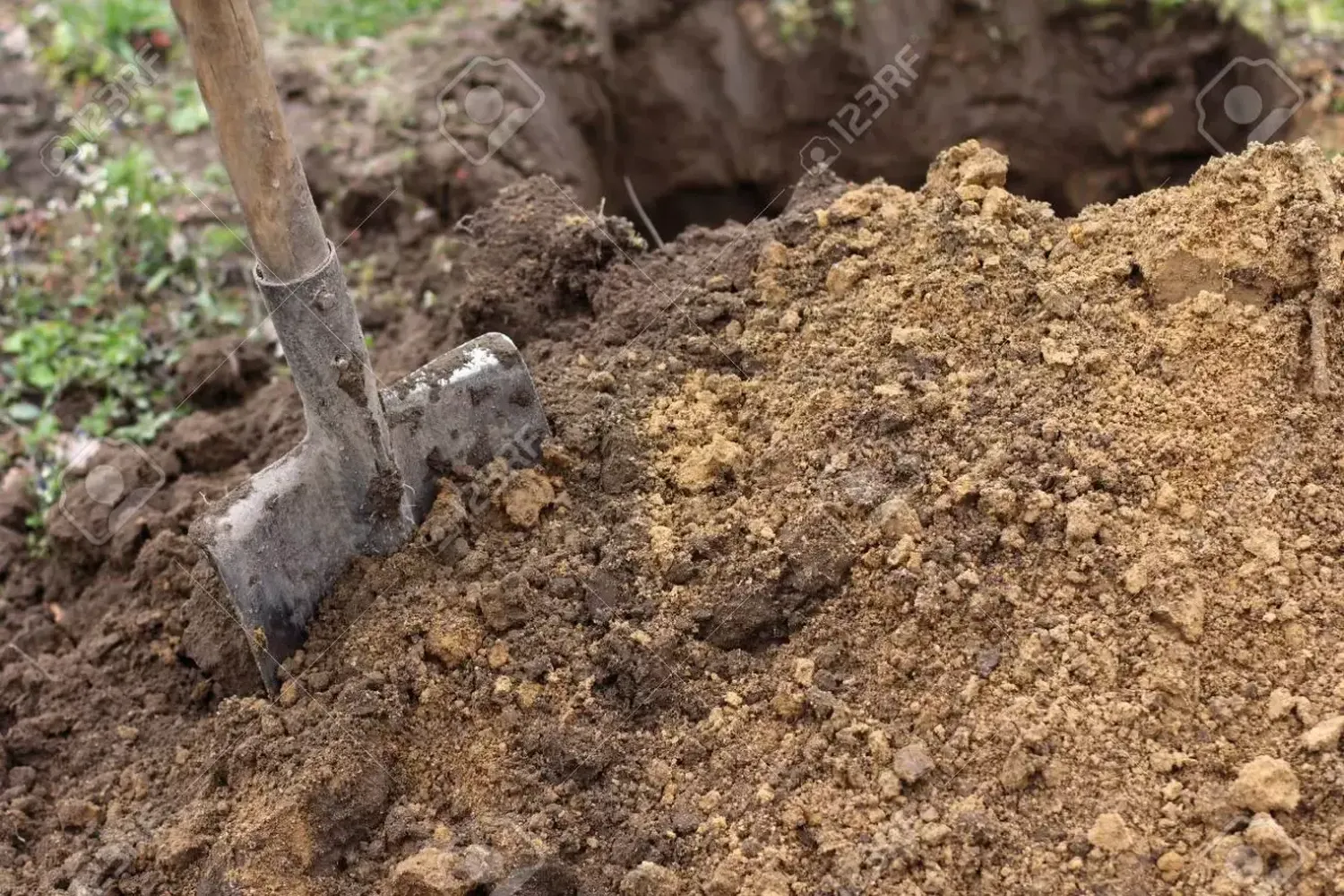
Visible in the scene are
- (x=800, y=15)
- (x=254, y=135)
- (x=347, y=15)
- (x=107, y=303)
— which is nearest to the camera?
(x=254, y=135)

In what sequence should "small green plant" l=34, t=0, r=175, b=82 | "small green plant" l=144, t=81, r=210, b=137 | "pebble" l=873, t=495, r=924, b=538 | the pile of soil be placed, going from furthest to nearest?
"small green plant" l=34, t=0, r=175, b=82
"small green plant" l=144, t=81, r=210, b=137
"pebble" l=873, t=495, r=924, b=538
the pile of soil

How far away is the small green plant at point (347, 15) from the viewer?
5496 millimetres

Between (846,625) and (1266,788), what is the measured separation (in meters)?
0.80

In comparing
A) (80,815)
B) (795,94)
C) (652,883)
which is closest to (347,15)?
(795,94)

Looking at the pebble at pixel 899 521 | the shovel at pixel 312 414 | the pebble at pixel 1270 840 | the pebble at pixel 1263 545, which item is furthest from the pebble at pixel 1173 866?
the shovel at pixel 312 414

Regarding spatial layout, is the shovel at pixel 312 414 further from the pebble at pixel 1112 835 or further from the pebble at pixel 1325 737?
the pebble at pixel 1325 737

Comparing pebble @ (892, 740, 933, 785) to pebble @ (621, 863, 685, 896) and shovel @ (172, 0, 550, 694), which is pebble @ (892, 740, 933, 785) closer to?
pebble @ (621, 863, 685, 896)

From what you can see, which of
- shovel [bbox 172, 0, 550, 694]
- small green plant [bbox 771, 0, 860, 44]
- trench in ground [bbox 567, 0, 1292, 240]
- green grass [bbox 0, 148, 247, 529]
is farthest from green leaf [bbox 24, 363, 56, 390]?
small green plant [bbox 771, 0, 860, 44]

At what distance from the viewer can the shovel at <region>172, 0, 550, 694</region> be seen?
234 cm

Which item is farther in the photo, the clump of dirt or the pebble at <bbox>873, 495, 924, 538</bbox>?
the clump of dirt

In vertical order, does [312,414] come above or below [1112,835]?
above

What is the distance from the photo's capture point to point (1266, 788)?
80.0 inches

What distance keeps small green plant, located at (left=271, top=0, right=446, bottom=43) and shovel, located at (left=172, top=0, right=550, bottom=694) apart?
10.4 feet

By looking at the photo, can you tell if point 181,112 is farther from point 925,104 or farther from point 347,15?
point 925,104
